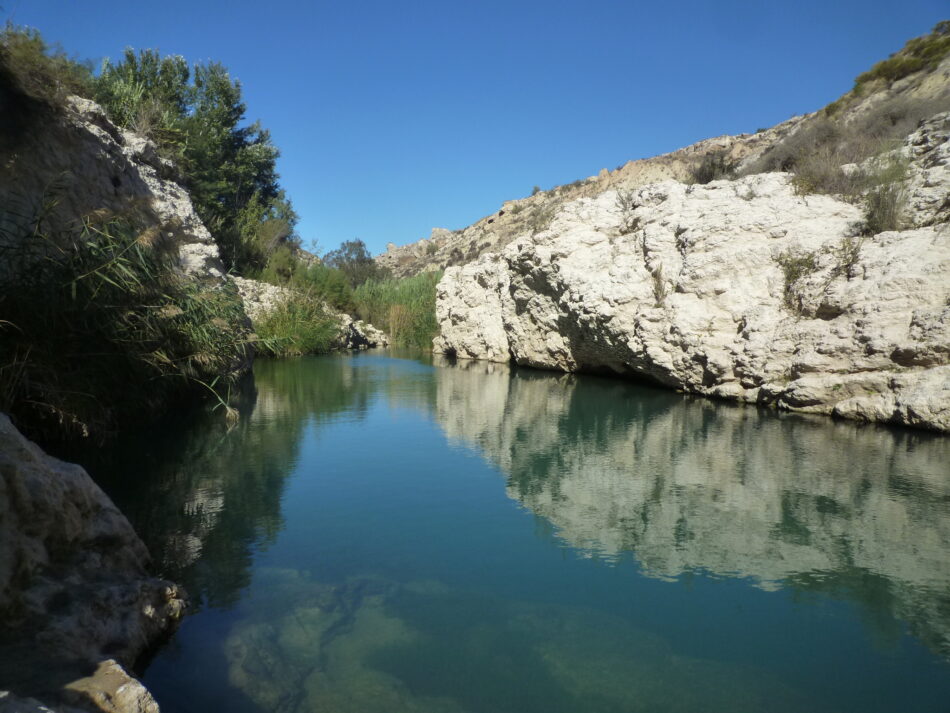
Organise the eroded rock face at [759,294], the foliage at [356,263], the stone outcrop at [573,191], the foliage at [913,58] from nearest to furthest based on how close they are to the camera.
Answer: the eroded rock face at [759,294], the foliage at [913,58], the stone outcrop at [573,191], the foliage at [356,263]

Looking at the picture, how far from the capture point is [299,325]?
18.3m

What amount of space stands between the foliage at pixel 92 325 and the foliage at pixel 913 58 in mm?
21479

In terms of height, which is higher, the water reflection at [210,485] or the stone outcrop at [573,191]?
the stone outcrop at [573,191]

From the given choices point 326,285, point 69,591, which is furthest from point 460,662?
point 326,285

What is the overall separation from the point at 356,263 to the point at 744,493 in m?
41.6

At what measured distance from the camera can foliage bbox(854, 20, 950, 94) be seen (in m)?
19.0

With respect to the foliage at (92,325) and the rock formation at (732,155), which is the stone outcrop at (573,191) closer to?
the rock formation at (732,155)

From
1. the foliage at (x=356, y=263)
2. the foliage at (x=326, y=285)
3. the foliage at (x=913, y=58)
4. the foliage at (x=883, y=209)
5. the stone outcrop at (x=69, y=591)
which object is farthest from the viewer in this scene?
the foliage at (x=356, y=263)

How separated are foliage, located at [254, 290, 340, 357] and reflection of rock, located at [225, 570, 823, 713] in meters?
14.4

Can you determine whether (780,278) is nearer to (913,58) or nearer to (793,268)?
(793,268)

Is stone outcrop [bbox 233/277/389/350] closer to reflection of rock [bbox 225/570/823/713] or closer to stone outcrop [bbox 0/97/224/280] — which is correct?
stone outcrop [bbox 0/97/224/280]

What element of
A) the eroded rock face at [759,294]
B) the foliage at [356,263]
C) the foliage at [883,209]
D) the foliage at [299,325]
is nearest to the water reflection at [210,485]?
the eroded rock face at [759,294]

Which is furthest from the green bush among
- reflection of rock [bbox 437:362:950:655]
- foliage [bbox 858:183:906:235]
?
reflection of rock [bbox 437:362:950:655]

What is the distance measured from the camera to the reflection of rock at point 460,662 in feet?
8.05
